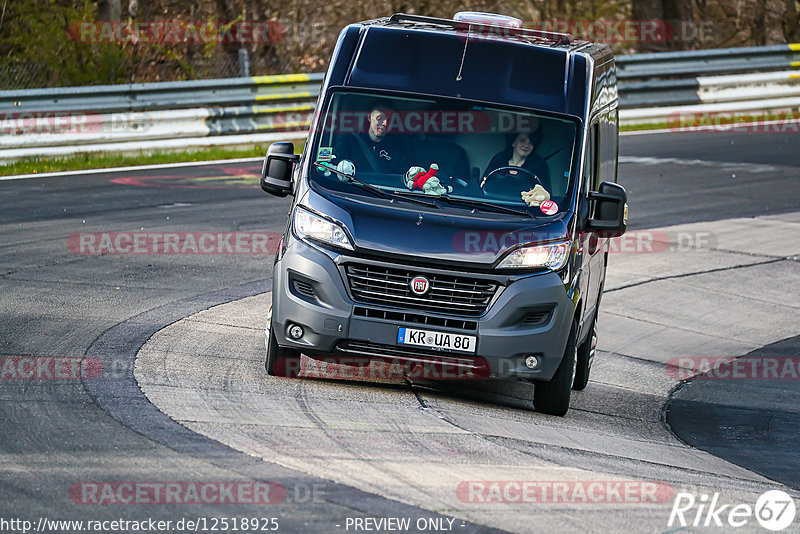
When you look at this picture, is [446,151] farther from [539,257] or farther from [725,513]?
[725,513]

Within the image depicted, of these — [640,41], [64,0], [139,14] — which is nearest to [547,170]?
[64,0]

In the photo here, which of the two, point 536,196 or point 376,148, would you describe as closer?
point 536,196

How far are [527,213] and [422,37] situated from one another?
5.17 ft

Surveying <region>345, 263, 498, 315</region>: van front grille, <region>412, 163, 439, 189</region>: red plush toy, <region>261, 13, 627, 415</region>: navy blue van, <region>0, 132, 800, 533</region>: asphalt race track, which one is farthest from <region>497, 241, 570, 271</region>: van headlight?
<region>0, 132, 800, 533</region>: asphalt race track

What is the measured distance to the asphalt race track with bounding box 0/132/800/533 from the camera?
5.85 meters

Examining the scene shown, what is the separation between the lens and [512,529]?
5.65 meters

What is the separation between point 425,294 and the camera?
7992 mm

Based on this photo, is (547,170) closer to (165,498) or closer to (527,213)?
(527,213)

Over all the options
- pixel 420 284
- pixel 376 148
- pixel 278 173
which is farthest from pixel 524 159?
pixel 278 173

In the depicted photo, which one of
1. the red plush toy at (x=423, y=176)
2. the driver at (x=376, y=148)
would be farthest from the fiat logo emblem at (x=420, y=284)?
the driver at (x=376, y=148)

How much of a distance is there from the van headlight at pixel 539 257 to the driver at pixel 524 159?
603 millimetres

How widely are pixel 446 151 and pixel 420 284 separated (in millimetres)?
1140

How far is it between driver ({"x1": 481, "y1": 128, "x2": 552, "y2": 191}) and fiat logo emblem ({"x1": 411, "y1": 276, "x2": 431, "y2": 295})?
3.37 ft

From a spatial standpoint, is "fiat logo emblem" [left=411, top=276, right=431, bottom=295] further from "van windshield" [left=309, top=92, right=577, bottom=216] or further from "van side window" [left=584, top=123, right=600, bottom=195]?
"van side window" [left=584, top=123, right=600, bottom=195]
